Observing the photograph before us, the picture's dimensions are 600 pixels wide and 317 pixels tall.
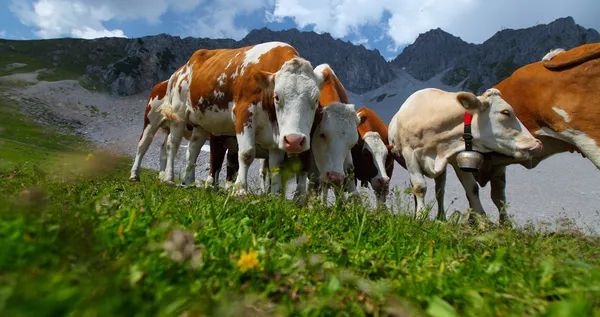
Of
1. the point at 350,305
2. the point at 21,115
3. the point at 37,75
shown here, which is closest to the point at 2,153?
the point at 350,305

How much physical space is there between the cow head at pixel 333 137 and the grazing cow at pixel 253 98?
0.36 metres

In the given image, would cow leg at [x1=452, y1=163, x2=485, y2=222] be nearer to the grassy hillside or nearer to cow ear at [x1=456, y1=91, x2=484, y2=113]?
cow ear at [x1=456, y1=91, x2=484, y2=113]

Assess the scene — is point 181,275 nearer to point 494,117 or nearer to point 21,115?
point 494,117

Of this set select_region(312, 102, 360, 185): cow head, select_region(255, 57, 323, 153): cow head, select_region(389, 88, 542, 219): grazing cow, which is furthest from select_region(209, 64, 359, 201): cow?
select_region(389, 88, 542, 219): grazing cow

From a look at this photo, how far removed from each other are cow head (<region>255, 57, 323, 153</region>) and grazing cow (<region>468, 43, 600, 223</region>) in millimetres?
3339

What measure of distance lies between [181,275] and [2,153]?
52.6 meters

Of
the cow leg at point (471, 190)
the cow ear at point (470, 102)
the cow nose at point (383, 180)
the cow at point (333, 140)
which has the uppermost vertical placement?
the cow ear at point (470, 102)

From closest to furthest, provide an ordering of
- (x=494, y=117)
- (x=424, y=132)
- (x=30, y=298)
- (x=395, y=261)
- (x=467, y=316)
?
(x=30, y=298)
(x=467, y=316)
(x=395, y=261)
(x=494, y=117)
(x=424, y=132)

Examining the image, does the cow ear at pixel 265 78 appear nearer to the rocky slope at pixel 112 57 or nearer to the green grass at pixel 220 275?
the green grass at pixel 220 275

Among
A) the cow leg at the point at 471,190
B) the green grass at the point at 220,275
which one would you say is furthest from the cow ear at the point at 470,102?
the green grass at the point at 220,275

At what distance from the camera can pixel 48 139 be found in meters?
75.1

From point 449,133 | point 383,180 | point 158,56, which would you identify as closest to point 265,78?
point 383,180

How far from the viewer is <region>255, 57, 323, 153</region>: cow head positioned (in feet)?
17.3

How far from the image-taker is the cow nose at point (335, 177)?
5.34m
